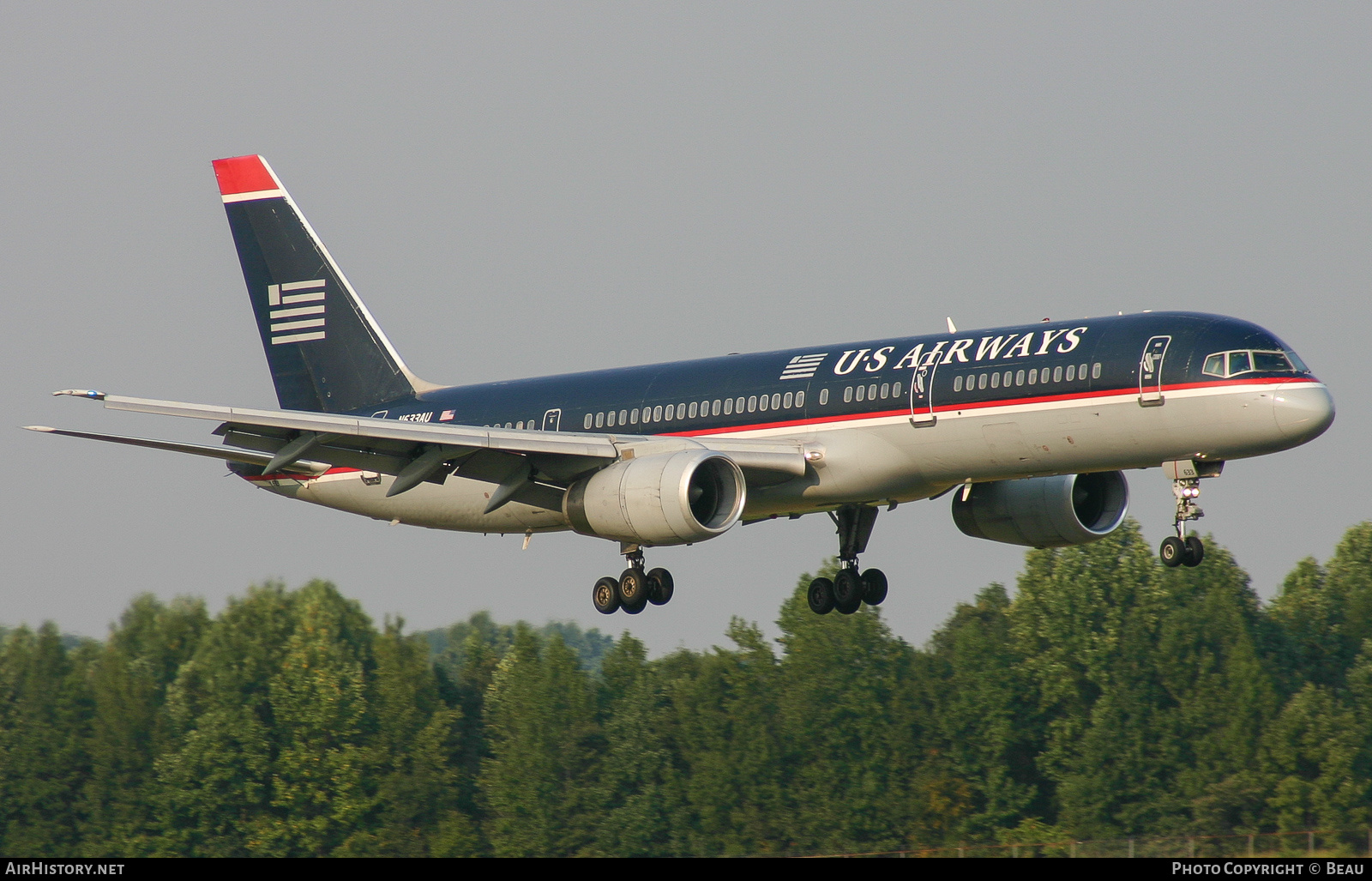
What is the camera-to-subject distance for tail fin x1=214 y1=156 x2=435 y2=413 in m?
44.5

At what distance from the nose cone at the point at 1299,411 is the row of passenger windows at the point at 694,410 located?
9333 mm

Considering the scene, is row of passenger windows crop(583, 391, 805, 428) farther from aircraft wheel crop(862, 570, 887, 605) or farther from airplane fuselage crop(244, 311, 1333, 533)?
aircraft wheel crop(862, 570, 887, 605)

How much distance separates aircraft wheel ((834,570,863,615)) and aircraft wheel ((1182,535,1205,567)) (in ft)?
27.9

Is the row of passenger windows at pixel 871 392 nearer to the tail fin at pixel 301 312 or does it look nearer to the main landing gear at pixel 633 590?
the main landing gear at pixel 633 590

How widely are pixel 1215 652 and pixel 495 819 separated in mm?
36062

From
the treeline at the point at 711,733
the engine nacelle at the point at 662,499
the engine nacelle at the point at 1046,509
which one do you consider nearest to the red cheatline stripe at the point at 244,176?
the engine nacelle at the point at 662,499

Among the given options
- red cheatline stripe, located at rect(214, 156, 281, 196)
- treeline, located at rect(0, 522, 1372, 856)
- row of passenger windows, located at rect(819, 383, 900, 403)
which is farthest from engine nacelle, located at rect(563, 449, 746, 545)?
treeline, located at rect(0, 522, 1372, 856)

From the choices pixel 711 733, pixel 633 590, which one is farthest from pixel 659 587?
pixel 711 733

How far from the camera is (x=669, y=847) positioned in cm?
8400

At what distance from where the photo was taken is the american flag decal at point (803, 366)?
3581cm

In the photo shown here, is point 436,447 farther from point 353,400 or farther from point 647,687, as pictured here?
point 647,687

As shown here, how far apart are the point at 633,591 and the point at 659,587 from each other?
1.85 feet
